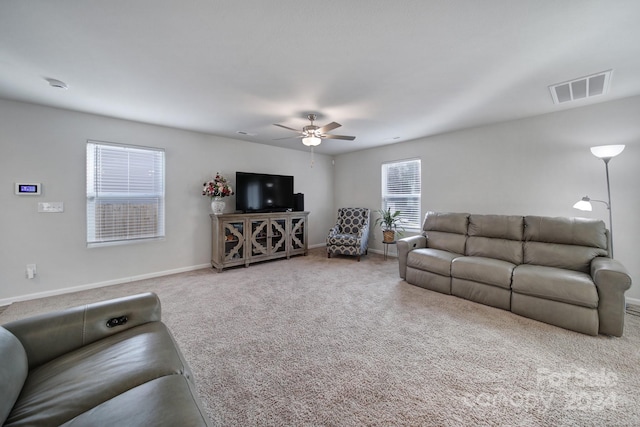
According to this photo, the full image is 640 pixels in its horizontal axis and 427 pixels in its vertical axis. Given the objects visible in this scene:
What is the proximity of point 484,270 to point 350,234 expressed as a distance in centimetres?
289

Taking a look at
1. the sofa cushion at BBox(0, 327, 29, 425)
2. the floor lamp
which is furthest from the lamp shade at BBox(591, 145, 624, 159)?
the sofa cushion at BBox(0, 327, 29, 425)

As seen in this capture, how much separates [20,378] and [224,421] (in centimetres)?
95

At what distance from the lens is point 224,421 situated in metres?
1.37

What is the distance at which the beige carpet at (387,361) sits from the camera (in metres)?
1.44

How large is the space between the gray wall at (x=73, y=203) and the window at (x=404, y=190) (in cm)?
360

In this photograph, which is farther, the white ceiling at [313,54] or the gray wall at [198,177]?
the gray wall at [198,177]

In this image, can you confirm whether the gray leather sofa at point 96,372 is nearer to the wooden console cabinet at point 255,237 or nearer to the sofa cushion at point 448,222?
the wooden console cabinet at point 255,237

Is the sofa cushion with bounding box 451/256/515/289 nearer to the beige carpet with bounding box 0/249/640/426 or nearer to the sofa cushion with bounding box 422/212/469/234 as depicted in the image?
the beige carpet with bounding box 0/249/640/426

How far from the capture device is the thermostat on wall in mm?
2998

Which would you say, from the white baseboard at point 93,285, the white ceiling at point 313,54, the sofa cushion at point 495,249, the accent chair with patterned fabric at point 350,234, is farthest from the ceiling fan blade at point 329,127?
the white baseboard at point 93,285

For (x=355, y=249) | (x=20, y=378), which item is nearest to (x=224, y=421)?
(x=20, y=378)

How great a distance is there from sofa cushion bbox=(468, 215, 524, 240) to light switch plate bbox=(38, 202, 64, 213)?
584 centimetres

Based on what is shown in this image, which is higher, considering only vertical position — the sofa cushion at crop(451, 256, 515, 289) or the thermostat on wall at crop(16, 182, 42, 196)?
the thermostat on wall at crop(16, 182, 42, 196)

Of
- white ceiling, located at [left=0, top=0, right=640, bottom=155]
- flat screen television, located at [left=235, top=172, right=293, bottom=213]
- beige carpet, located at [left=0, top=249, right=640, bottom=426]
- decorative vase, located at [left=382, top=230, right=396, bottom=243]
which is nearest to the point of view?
beige carpet, located at [left=0, top=249, right=640, bottom=426]
